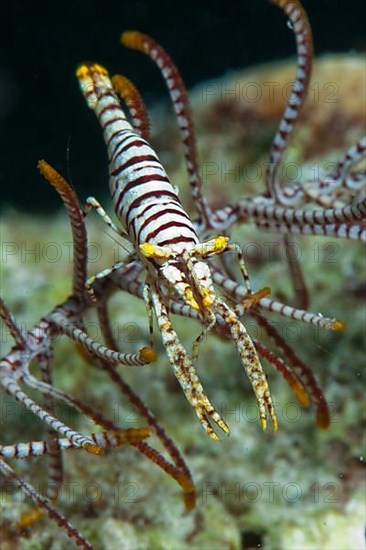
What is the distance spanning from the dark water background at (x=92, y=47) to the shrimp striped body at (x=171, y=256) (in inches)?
164

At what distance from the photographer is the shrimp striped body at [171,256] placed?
257cm

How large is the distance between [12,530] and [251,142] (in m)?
4.63

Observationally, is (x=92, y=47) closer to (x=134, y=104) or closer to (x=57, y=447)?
(x=134, y=104)

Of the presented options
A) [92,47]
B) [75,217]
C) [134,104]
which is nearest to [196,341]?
[75,217]

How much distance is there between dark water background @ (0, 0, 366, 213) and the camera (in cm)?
782

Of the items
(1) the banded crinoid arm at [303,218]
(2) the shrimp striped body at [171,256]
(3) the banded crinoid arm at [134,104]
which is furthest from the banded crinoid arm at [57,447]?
(3) the banded crinoid arm at [134,104]

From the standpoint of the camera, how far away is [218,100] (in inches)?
266

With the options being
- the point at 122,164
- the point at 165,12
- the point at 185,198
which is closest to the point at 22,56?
the point at 165,12

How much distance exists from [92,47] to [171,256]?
6.84 metres

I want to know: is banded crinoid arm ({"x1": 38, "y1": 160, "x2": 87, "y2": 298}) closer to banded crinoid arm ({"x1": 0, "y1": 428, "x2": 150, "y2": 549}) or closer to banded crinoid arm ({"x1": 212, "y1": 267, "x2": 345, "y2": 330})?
banded crinoid arm ({"x1": 212, "y1": 267, "x2": 345, "y2": 330})

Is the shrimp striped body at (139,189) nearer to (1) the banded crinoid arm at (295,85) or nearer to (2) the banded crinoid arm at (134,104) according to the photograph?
(2) the banded crinoid arm at (134,104)

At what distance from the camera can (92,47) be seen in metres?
8.58

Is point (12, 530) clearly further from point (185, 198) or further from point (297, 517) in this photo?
point (185, 198)

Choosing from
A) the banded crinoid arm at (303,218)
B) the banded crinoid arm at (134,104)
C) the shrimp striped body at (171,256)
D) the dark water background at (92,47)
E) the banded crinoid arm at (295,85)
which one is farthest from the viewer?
the dark water background at (92,47)
